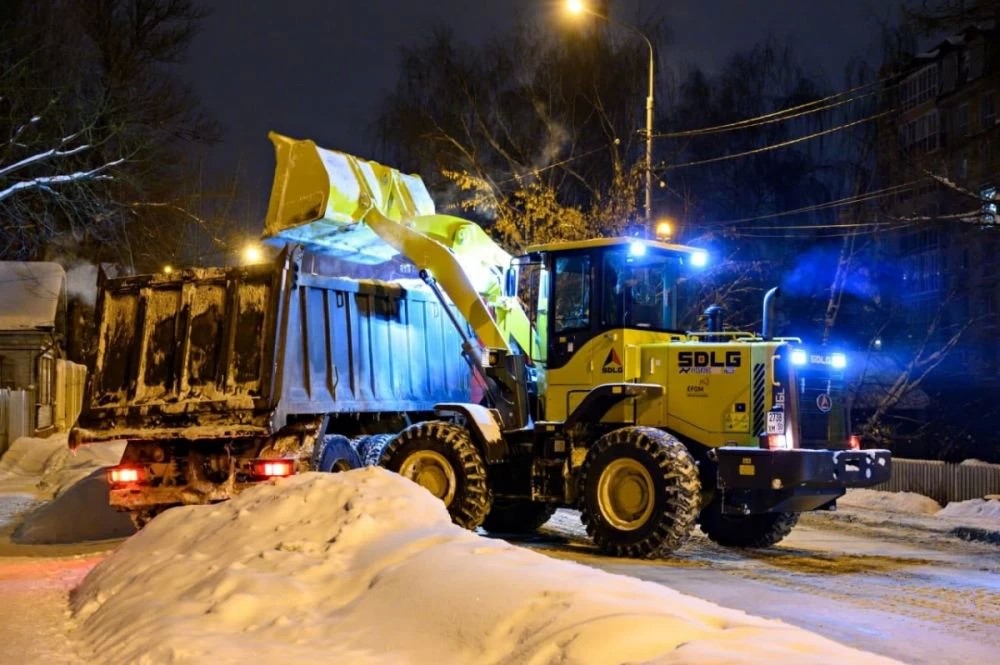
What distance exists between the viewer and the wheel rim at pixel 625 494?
446 inches

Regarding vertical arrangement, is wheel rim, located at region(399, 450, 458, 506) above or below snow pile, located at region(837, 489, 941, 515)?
above

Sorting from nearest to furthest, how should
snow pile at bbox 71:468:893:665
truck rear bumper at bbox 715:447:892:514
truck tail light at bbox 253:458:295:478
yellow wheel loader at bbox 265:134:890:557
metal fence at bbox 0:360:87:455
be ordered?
1. snow pile at bbox 71:468:893:665
2. truck rear bumper at bbox 715:447:892:514
3. yellow wheel loader at bbox 265:134:890:557
4. truck tail light at bbox 253:458:295:478
5. metal fence at bbox 0:360:87:455

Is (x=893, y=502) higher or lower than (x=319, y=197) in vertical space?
lower

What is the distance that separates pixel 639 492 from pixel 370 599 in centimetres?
518

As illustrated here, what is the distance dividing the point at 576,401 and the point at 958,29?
331 inches

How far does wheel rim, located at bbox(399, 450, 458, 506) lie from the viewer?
42.1ft

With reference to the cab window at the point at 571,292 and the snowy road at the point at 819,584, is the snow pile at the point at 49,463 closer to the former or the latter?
the snowy road at the point at 819,584

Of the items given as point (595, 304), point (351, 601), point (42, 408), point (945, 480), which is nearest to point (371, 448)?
point (595, 304)

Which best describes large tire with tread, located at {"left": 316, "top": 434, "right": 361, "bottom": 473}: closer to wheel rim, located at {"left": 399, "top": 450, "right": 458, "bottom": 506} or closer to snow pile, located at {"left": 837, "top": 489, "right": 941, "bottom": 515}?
wheel rim, located at {"left": 399, "top": 450, "right": 458, "bottom": 506}

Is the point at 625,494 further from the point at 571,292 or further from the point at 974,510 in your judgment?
the point at 974,510

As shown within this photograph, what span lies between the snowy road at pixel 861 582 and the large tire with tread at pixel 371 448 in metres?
2.20

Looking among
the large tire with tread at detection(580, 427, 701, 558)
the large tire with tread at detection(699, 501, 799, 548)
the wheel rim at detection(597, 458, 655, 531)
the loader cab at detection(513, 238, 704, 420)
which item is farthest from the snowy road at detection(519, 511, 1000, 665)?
the loader cab at detection(513, 238, 704, 420)

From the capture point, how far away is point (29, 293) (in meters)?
35.7

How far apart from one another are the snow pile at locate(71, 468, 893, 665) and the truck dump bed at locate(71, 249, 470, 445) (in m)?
2.51
